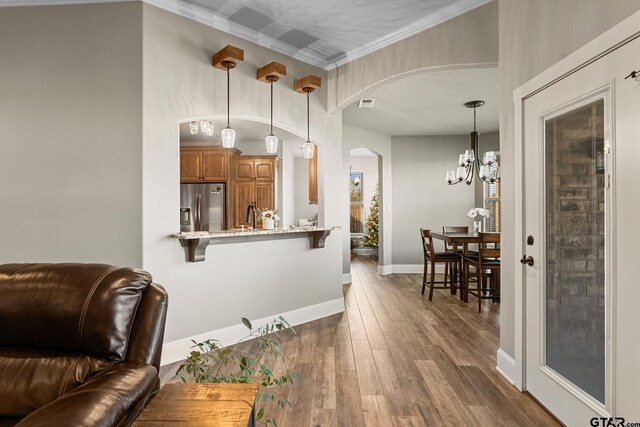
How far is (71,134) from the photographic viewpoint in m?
2.98

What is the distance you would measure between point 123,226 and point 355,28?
8.84ft

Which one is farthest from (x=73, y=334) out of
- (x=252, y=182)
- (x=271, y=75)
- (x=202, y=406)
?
(x=252, y=182)

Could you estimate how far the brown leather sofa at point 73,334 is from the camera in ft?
4.47

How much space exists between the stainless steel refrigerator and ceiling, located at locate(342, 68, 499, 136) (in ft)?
8.64

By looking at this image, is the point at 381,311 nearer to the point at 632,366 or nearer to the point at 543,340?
the point at 543,340

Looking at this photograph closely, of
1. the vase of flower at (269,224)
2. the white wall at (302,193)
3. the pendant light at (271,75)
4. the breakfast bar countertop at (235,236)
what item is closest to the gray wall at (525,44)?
the pendant light at (271,75)

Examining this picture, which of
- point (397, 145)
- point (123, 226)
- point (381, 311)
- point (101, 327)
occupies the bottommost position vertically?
point (381, 311)

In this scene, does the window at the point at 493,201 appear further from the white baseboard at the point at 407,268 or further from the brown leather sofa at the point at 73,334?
the brown leather sofa at the point at 73,334

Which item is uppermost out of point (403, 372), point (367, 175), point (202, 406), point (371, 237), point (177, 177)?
point (367, 175)

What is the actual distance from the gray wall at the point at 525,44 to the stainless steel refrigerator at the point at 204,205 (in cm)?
504

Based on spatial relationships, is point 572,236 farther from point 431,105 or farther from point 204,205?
point 204,205

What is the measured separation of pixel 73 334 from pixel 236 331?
2.31m

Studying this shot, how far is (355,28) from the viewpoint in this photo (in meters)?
3.63

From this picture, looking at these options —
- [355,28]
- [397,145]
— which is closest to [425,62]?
[355,28]
